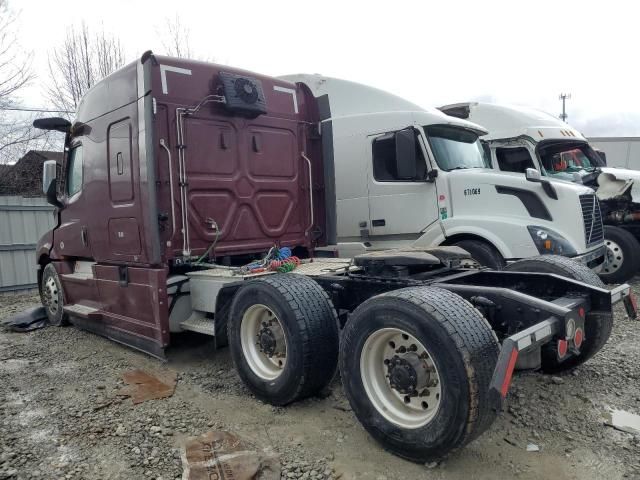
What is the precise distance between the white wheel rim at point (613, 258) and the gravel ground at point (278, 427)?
3988mm

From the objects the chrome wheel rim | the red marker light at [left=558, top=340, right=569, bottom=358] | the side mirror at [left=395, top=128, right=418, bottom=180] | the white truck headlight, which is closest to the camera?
the red marker light at [left=558, top=340, right=569, bottom=358]

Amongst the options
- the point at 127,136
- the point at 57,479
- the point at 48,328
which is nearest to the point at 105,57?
the point at 48,328

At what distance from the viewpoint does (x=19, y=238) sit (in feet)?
33.9

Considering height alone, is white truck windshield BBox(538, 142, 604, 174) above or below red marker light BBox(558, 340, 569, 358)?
above

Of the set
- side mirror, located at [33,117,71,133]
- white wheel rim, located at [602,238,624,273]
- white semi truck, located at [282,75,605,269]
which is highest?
side mirror, located at [33,117,71,133]

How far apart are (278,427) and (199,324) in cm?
162

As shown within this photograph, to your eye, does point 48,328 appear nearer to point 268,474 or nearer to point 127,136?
point 127,136

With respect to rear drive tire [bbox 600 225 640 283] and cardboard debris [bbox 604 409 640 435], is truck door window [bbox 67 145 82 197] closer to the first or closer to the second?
cardboard debris [bbox 604 409 640 435]

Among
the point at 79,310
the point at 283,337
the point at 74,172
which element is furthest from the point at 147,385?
the point at 74,172

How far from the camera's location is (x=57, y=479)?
291cm

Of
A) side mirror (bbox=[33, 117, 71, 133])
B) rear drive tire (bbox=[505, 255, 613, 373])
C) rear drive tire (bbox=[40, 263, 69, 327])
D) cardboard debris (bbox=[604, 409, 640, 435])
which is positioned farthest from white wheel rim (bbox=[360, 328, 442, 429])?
rear drive tire (bbox=[40, 263, 69, 327])

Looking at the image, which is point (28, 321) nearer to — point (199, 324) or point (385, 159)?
point (199, 324)

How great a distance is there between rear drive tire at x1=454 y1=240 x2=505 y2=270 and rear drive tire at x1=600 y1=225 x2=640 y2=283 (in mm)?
3333

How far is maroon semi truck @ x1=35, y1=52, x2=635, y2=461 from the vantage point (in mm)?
2895
